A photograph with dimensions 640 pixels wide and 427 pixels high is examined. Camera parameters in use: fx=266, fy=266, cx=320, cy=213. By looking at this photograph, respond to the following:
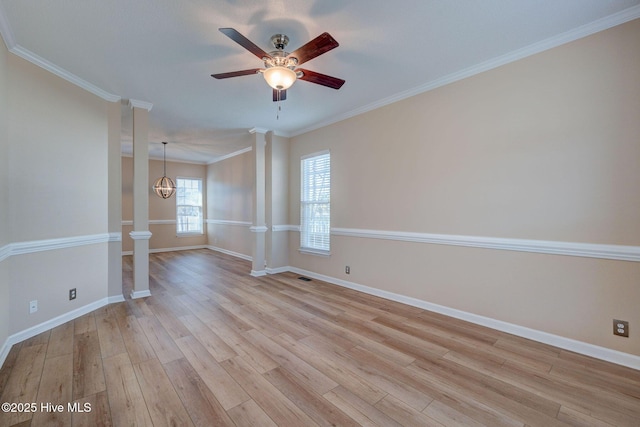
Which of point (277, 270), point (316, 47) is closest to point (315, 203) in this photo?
point (277, 270)

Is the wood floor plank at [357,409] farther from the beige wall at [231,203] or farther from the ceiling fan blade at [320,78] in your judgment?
the beige wall at [231,203]

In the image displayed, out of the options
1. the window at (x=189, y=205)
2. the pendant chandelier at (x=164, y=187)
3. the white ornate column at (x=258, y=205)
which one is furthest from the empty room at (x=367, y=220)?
the window at (x=189, y=205)

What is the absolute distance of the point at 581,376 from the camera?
201cm

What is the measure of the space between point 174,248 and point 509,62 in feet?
27.9

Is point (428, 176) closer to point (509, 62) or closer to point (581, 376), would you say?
point (509, 62)

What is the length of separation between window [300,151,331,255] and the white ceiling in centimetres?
134

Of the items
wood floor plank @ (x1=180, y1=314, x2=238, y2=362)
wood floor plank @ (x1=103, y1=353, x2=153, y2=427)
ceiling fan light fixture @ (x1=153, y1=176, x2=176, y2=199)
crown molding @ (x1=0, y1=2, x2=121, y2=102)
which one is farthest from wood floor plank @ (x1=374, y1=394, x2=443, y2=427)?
ceiling fan light fixture @ (x1=153, y1=176, x2=176, y2=199)

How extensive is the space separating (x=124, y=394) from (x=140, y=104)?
357 cm

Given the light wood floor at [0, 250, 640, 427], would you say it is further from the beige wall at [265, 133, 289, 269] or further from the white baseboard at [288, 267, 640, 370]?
the beige wall at [265, 133, 289, 269]

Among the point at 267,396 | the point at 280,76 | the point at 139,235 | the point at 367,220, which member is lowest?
the point at 267,396

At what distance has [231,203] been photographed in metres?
7.32

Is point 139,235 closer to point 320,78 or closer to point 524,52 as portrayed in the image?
point 320,78

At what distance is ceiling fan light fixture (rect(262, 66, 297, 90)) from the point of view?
216 centimetres

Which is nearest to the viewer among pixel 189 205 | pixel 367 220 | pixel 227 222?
pixel 367 220
